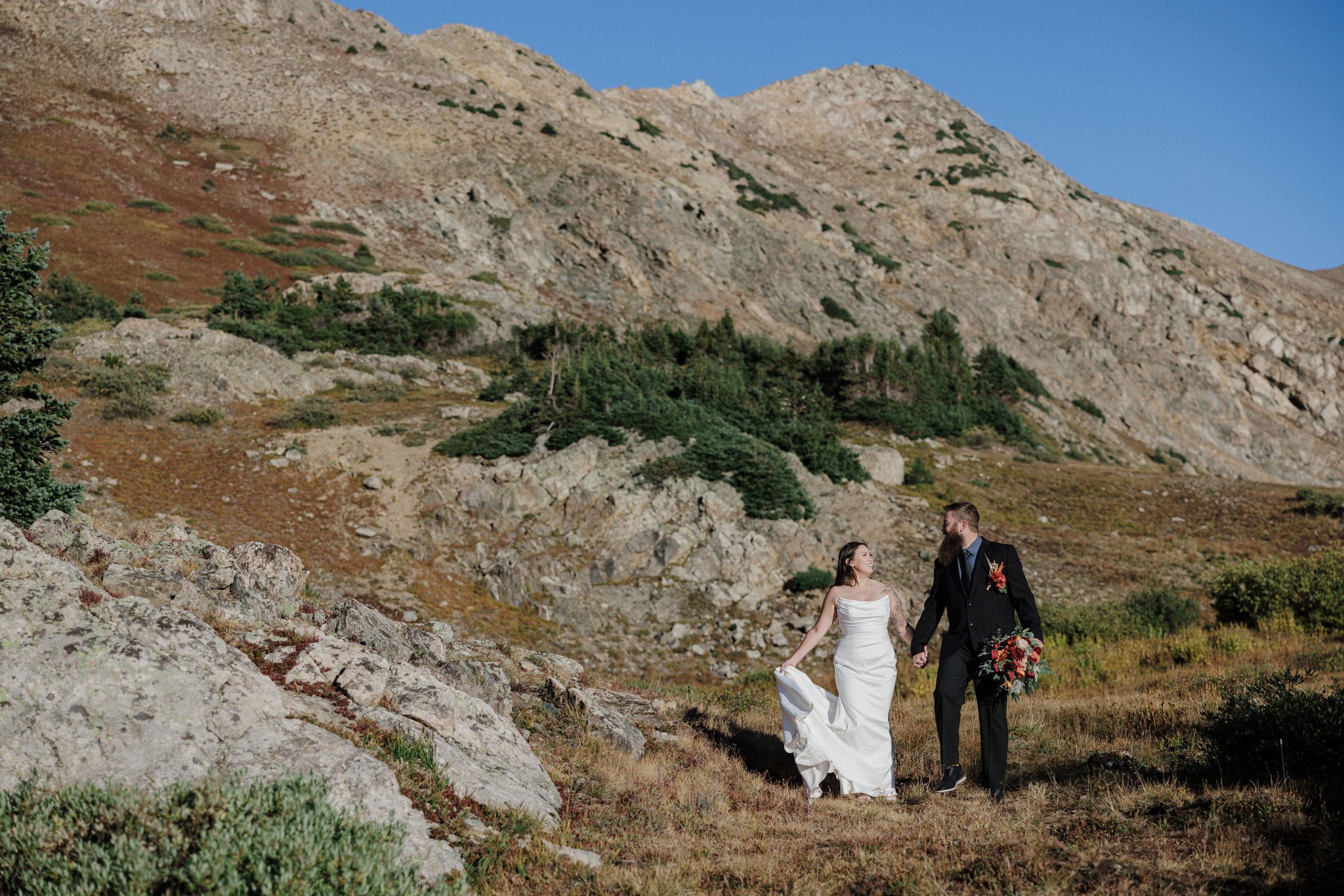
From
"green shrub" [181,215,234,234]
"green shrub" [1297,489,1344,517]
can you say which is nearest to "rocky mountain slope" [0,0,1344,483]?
"green shrub" [181,215,234,234]

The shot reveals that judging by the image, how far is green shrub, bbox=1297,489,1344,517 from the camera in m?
22.9


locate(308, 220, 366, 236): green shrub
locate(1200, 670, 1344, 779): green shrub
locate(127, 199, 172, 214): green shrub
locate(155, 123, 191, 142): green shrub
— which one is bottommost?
locate(1200, 670, 1344, 779): green shrub

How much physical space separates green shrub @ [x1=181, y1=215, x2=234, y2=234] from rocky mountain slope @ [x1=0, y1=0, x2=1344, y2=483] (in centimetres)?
70

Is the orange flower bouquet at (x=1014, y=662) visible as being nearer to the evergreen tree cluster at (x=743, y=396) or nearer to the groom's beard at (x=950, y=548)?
the groom's beard at (x=950, y=548)

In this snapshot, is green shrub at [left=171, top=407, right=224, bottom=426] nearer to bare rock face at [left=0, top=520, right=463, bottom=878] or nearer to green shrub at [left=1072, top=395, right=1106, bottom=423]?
bare rock face at [left=0, top=520, right=463, bottom=878]

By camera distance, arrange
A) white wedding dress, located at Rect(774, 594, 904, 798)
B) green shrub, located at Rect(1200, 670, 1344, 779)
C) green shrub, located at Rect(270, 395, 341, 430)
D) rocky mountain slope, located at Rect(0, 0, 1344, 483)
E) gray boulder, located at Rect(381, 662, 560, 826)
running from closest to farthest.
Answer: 1. gray boulder, located at Rect(381, 662, 560, 826)
2. green shrub, located at Rect(1200, 670, 1344, 779)
3. white wedding dress, located at Rect(774, 594, 904, 798)
4. green shrub, located at Rect(270, 395, 341, 430)
5. rocky mountain slope, located at Rect(0, 0, 1344, 483)

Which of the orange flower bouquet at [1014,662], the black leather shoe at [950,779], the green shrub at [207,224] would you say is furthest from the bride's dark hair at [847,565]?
the green shrub at [207,224]

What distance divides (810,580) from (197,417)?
16180mm

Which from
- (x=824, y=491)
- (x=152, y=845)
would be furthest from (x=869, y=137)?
(x=152, y=845)

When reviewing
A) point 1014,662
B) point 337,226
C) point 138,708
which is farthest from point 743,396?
point 337,226

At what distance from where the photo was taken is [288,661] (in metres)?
5.80

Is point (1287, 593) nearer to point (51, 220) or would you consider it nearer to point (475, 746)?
point (475, 746)

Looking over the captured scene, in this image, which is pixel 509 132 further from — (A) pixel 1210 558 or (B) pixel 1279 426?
(B) pixel 1279 426

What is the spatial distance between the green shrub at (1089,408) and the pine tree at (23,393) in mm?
52970
